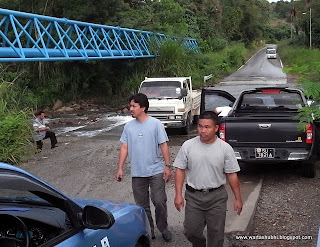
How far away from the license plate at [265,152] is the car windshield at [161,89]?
24.1 ft

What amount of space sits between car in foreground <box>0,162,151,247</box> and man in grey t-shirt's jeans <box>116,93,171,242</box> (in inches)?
69.6

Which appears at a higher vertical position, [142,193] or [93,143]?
[142,193]

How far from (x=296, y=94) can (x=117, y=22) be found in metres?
22.6

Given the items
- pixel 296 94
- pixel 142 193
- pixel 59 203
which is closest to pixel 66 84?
pixel 296 94

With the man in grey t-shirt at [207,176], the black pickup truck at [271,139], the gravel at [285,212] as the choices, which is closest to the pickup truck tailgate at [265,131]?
the black pickup truck at [271,139]


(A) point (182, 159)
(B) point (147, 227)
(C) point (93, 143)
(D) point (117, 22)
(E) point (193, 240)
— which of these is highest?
(D) point (117, 22)

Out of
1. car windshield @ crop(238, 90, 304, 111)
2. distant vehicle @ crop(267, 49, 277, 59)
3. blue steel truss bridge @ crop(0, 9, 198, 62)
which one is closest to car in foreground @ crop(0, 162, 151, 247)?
car windshield @ crop(238, 90, 304, 111)

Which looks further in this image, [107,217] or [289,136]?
[289,136]

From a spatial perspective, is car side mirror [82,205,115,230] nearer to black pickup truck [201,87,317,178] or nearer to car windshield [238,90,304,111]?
black pickup truck [201,87,317,178]

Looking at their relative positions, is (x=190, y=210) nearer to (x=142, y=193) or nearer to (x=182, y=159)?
(x=182, y=159)

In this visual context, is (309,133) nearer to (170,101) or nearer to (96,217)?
(96,217)

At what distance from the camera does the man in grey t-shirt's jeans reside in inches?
199

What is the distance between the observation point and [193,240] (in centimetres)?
441

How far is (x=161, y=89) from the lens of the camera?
49.5 ft
